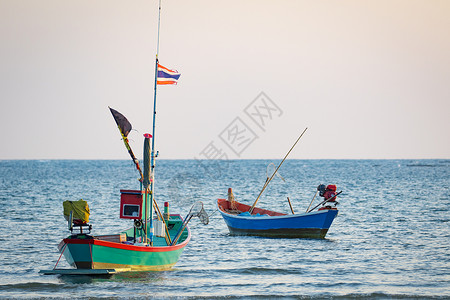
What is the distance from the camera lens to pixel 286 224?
28.6m

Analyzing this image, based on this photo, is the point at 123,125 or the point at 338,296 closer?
the point at 338,296

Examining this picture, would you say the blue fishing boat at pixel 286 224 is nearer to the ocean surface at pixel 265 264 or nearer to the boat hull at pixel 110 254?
the ocean surface at pixel 265 264

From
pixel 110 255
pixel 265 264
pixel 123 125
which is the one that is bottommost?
pixel 265 264

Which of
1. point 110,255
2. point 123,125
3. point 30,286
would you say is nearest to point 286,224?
point 110,255

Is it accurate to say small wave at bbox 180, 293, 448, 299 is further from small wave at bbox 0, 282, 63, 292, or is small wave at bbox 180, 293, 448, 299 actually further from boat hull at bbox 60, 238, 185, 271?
small wave at bbox 0, 282, 63, 292

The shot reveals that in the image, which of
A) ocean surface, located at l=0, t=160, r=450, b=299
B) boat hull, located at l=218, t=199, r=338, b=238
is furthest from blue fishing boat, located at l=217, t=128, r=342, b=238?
ocean surface, located at l=0, t=160, r=450, b=299

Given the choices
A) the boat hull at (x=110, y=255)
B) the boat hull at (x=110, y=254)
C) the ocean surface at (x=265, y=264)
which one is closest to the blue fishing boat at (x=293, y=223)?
the ocean surface at (x=265, y=264)

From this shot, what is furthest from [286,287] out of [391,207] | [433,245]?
[391,207]

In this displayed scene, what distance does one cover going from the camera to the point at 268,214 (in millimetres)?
31828

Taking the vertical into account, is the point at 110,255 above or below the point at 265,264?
above

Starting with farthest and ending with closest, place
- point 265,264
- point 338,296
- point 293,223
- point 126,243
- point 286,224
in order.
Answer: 1. point 286,224
2. point 293,223
3. point 265,264
4. point 126,243
5. point 338,296

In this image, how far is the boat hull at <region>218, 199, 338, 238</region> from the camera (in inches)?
1101

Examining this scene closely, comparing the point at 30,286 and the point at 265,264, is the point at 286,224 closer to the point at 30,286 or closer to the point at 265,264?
the point at 265,264

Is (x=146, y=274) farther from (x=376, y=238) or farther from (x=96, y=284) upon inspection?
(x=376, y=238)
